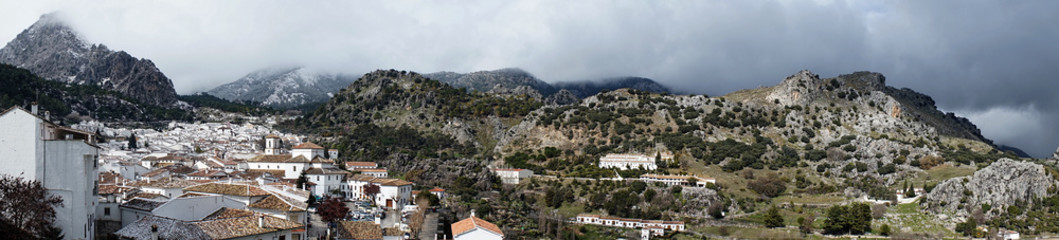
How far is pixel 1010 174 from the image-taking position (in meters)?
68.4

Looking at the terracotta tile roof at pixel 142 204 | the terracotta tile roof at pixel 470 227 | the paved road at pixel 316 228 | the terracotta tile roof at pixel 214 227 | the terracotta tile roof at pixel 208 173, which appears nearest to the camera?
the terracotta tile roof at pixel 214 227

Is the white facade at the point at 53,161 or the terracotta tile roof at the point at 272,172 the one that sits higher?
the white facade at the point at 53,161

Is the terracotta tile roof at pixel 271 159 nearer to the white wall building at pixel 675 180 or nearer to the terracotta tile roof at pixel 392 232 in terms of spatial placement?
the terracotta tile roof at pixel 392 232

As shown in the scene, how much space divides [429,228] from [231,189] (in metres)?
16.2

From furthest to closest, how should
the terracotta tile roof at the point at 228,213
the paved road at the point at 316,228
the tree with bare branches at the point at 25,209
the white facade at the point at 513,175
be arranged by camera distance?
the white facade at the point at 513,175
the paved road at the point at 316,228
the terracotta tile roof at the point at 228,213
the tree with bare branches at the point at 25,209

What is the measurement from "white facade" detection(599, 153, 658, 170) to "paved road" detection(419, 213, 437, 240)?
37.4 m

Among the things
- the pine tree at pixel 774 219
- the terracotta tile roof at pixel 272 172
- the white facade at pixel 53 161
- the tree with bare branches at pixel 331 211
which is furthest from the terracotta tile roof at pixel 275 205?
the pine tree at pixel 774 219

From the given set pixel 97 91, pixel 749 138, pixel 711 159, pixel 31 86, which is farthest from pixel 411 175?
pixel 97 91

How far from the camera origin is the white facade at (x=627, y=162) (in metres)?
88.1

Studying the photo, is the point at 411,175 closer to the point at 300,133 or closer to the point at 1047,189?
the point at 300,133

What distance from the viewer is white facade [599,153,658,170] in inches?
3469

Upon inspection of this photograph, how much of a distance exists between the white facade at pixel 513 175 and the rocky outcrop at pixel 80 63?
3785 inches

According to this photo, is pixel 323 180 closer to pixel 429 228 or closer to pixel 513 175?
pixel 429 228

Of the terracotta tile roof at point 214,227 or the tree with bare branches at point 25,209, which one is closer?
the tree with bare branches at point 25,209
